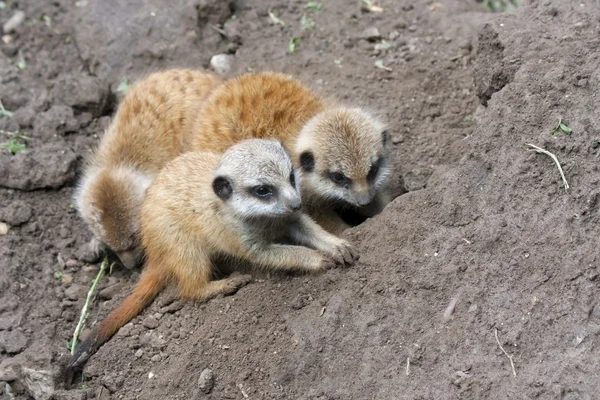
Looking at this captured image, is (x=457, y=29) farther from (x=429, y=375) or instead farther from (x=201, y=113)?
(x=429, y=375)

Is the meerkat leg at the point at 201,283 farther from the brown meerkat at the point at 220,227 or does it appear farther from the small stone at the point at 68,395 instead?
the small stone at the point at 68,395

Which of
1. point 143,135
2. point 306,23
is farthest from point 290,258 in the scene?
point 306,23

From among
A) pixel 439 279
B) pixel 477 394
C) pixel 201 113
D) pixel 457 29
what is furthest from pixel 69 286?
pixel 457 29

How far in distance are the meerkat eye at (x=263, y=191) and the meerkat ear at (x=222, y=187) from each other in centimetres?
16

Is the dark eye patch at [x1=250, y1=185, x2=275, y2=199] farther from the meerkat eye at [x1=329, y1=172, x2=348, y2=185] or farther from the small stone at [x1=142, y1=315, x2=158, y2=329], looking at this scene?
the small stone at [x1=142, y1=315, x2=158, y2=329]

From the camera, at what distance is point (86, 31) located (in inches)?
247

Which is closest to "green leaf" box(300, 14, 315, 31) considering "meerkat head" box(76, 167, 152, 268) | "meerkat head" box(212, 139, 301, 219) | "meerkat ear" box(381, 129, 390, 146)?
"meerkat ear" box(381, 129, 390, 146)

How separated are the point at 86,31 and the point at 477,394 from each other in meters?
4.66

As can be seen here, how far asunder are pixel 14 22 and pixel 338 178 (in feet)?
12.3

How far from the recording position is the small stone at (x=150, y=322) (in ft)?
14.0

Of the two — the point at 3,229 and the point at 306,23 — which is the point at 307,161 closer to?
the point at 306,23

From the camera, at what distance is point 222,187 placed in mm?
4168

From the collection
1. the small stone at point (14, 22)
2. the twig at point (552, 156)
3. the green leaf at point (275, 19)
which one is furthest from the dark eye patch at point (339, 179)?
the small stone at point (14, 22)

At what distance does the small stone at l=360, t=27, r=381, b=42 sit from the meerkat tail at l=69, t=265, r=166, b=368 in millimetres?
2652
